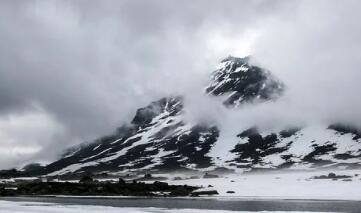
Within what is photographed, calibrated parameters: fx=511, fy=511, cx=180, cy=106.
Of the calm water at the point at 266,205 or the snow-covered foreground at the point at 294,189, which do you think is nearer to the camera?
the calm water at the point at 266,205

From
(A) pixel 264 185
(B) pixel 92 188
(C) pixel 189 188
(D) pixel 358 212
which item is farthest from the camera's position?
(B) pixel 92 188

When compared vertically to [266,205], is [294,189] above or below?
above

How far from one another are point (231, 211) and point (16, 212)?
23.0 m

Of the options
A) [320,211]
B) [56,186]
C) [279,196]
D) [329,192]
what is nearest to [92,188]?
[56,186]

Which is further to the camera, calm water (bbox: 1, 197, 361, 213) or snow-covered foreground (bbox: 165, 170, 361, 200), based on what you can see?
snow-covered foreground (bbox: 165, 170, 361, 200)

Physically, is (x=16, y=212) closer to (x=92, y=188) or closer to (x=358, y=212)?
(x=358, y=212)

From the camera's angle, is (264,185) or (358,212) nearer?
(358,212)

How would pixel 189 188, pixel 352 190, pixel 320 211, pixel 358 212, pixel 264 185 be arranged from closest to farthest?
pixel 358 212 < pixel 320 211 < pixel 352 190 < pixel 264 185 < pixel 189 188

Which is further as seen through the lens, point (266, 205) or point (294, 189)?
point (294, 189)

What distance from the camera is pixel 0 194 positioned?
113375 millimetres

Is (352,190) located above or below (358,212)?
above

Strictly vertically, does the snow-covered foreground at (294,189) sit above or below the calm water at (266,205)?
above

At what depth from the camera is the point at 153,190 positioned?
4370 inches

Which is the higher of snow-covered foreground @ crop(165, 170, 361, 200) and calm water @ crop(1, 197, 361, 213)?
snow-covered foreground @ crop(165, 170, 361, 200)
